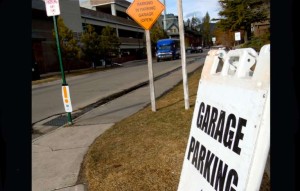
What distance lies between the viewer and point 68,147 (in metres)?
6.10

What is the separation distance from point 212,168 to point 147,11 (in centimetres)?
611

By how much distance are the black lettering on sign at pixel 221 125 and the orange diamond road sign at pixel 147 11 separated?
5493 mm

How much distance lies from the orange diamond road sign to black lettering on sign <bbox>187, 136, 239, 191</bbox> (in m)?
5.48

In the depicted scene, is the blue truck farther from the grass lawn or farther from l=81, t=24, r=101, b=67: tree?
the grass lawn

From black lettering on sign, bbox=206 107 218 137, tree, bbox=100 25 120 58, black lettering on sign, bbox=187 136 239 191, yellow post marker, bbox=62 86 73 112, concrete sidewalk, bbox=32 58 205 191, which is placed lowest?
concrete sidewalk, bbox=32 58 205 191

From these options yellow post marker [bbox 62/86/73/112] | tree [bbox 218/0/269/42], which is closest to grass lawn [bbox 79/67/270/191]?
yellow post marker [bbox 62/86/73/112]

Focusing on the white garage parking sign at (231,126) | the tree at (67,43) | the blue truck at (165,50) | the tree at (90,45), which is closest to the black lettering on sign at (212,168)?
the white garage parking sign at (231,126)

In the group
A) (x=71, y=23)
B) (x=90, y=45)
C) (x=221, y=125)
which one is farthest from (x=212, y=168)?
(x=71, y=23)

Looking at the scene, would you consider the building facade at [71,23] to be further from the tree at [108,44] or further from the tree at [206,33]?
the tree at [206,33]

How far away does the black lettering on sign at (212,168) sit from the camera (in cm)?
174

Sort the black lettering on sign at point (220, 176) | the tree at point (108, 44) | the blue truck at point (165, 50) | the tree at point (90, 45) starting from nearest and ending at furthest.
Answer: the black lettering on sign at point (220, 176) < the tree at point (90, 45) < the tree at point (108, 44) < the blue truck at point (165, 50)

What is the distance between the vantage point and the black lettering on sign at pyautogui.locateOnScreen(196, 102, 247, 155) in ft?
5.61

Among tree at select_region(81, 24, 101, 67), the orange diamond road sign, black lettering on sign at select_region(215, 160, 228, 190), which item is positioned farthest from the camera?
tree at select_region(81, 24, 101, 67)
